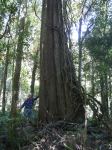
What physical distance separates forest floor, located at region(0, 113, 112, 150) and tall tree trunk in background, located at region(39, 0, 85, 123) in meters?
0.72

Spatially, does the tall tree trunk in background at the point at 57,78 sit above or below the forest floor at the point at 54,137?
above

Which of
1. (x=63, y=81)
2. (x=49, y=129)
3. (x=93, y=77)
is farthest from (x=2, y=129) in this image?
(x=93, y=77)

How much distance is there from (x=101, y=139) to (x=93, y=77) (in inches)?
634

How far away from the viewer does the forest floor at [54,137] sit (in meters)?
7.04

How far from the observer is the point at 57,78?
9523 mm

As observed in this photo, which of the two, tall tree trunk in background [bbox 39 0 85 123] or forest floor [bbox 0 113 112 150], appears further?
tall tree trunk in background [bbox 39 0 85 123]

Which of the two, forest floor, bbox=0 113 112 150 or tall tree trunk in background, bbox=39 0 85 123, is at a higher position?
tall tree trunk in background, bbox=39 0 85 123

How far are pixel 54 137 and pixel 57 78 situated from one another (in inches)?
94.9

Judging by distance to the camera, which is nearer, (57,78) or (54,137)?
(54,137)

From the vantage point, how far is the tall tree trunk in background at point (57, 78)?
9234 mm

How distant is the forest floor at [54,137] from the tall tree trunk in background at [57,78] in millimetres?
721

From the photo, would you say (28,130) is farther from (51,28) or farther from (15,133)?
(51,28)

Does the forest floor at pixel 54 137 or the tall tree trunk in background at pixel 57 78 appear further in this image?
the tall tree trunk in background at pixel 57 78

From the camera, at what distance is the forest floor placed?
7035 mm
